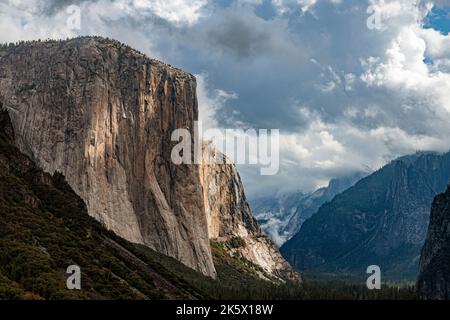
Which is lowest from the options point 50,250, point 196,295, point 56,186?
point 196,295

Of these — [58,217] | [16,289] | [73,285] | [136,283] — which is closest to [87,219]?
[58,217]
